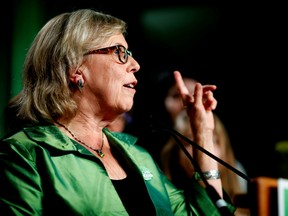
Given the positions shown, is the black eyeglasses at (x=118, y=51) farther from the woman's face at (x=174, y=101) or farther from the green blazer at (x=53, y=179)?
the woman's face at (x=174, y=101)

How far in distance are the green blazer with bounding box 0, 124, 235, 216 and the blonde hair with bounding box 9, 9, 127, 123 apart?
Answer: 0.11 meters

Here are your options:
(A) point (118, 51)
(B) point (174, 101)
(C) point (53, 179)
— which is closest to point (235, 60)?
(B) point (174, 101)

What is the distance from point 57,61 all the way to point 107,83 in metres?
0.21

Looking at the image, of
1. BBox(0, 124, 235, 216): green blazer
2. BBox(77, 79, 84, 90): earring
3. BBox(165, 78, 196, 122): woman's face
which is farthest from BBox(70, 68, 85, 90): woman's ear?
BBox(165, 78, 196, 122): woman's face

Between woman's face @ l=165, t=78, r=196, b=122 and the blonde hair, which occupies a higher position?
the blonde hair

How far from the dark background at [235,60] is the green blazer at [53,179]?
1.71 metres

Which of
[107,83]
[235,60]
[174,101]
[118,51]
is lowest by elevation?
[174,101]

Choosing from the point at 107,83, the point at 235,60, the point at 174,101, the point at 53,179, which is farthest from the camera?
the point at 235,60

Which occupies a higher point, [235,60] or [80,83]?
[80,83]

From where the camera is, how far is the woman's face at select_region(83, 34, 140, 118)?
1.48 m

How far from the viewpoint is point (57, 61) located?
149 centimetres

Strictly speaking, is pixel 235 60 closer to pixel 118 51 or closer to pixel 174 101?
pixel 174 101

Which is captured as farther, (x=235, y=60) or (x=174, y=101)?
(x=235, y=60)

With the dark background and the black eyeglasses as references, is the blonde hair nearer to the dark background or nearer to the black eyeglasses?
the black eyeglasses
